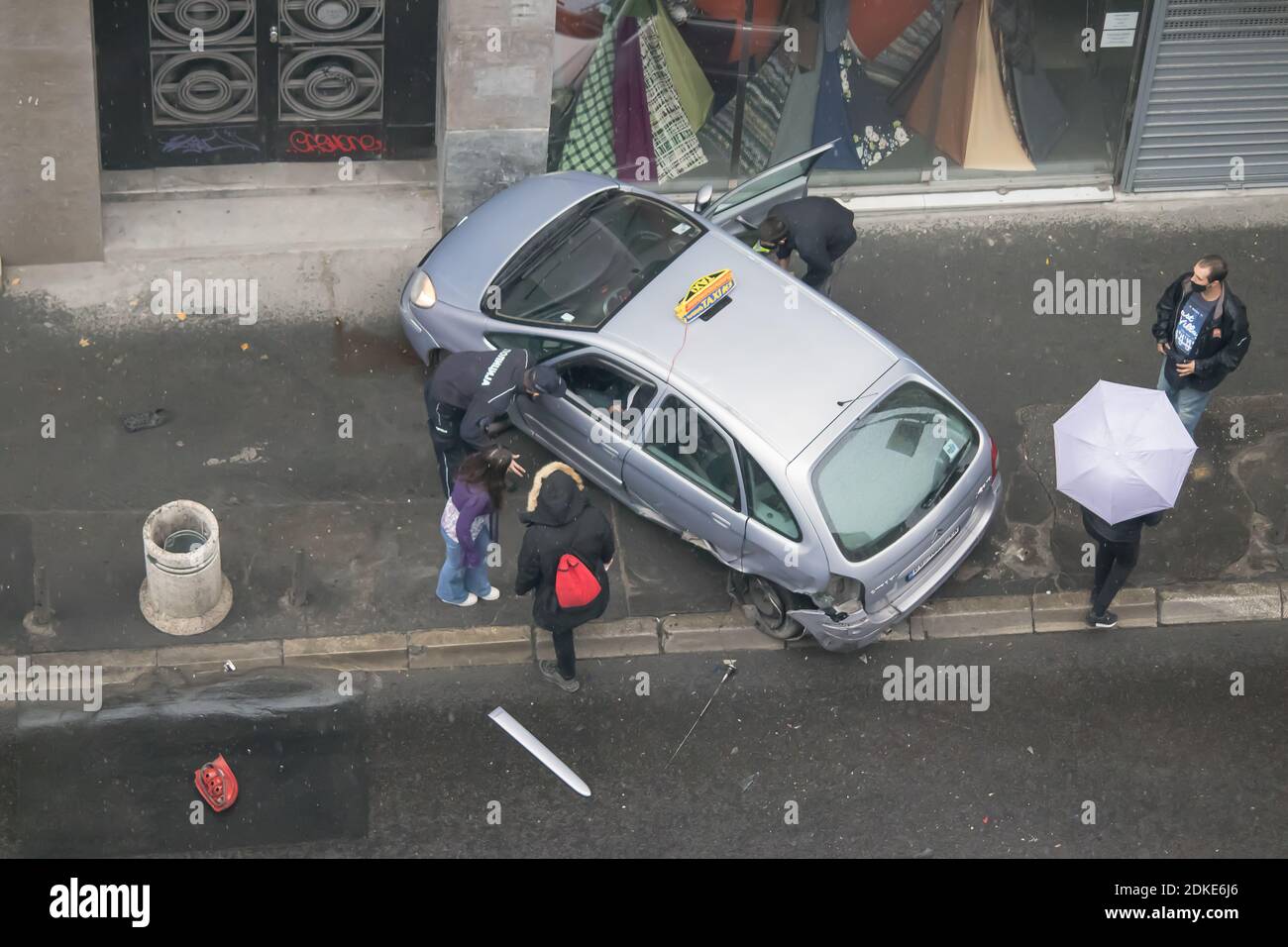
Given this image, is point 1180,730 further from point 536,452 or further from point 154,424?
point 154,424

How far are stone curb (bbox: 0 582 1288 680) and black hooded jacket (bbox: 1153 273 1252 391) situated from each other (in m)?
1.52

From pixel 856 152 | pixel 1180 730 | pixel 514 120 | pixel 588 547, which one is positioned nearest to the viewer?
pixel 588 547

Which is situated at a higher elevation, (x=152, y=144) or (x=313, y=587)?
(x=152, y=144)

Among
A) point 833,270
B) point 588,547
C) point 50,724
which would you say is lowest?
point 50,724

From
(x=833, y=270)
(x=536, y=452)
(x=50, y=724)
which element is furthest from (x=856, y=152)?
(x=50, y=724)

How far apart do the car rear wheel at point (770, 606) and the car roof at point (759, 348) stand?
1040 millimetres

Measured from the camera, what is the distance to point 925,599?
10977 mm

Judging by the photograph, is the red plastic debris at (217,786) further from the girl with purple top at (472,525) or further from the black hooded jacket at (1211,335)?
the black hooded jacket at (1211,335)

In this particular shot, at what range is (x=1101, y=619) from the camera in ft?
36.9

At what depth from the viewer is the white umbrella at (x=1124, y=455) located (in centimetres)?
1008

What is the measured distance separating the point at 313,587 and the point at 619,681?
7.22 ft

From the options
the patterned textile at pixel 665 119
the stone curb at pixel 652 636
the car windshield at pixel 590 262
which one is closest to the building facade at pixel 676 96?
the patterned textile at pixel 665 119

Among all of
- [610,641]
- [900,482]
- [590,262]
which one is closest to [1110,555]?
[900,482]

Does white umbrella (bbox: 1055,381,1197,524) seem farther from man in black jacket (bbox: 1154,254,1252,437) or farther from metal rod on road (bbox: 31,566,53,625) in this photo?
metal rod on road (bbox: 31,566,53,625)
